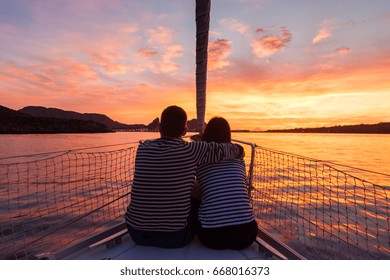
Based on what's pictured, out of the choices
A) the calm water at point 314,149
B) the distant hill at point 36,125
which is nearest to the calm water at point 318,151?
the calm water at point 314,149

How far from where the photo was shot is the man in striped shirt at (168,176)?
276cm

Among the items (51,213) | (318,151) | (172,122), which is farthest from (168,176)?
(318,151)

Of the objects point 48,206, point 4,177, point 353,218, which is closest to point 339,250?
point 353,218

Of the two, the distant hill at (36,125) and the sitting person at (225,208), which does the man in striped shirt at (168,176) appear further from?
the distant hill at (36,125)

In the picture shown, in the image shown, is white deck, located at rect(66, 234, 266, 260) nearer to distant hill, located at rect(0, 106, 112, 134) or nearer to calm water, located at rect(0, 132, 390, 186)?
calm water, located at rect(0, 132, 390, 186)

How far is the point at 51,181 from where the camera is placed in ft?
43.1

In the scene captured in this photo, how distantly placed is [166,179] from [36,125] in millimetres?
125658

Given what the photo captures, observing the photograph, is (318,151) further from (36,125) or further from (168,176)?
(36,125)

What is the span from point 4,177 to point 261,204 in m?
11.7

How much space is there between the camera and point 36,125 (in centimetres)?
11344

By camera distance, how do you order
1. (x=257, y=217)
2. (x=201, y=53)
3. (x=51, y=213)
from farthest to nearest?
(x=257, y=217) < (x=51, y=213) < (x=201, y=53)

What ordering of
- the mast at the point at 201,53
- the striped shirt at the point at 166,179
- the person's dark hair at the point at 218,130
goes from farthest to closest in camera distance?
1. the mast at the point at 201,53
2. the person's dark hair at the point at 218,130
3. the striped shirt at the point at 166,179

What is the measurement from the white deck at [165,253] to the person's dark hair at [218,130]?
3.66 feet

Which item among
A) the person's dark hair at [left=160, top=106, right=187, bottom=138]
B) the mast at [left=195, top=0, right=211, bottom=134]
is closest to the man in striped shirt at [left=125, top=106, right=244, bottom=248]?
the person's dark hair at [left=160, top=106, right=187, bottom=138]
